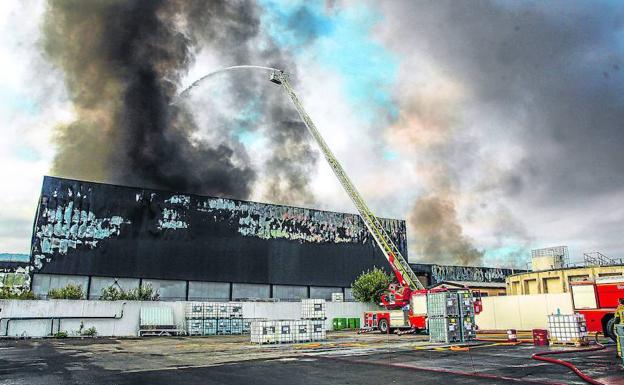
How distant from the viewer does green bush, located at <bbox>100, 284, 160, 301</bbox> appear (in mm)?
42562

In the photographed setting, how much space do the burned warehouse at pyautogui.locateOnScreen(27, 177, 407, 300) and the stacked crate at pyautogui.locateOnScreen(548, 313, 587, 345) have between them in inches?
1532

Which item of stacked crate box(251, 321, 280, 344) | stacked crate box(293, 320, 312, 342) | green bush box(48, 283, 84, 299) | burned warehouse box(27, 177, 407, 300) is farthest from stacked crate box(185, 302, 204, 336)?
stacked crate box(293, 320, 312, 342)

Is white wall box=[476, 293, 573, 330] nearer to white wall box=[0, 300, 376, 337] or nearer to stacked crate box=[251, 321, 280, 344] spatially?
stacked crate box=[251, 321, 280, 344]

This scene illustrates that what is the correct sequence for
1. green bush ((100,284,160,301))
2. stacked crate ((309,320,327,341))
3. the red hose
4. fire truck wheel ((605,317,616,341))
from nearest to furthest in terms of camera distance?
the red hose
fire truck wheel ((605,317,616,341))
stacked crate ((309,320,327,341))
green bush ((100,284,160,301))

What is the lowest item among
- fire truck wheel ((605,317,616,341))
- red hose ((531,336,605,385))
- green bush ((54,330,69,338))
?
green bush ((54,330,69,338))

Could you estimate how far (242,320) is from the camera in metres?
40.6

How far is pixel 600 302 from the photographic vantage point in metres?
21.2

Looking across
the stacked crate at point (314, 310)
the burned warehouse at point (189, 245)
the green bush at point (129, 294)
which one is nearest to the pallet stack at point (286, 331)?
the stacked crate at point (314, 310)

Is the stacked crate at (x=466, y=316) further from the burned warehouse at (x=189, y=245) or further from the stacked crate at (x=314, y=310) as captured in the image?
the burned warehouse at (x=189, y=245)

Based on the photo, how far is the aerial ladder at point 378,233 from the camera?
34.1m

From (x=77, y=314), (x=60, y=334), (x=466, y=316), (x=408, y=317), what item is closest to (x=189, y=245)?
(x=77, y=314)

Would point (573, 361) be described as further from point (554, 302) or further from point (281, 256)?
point (281, 256)

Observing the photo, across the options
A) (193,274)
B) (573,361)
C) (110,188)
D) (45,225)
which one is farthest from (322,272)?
(573,361)

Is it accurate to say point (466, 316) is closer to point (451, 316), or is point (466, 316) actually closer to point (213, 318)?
point (451, 316)
